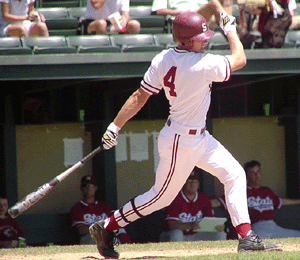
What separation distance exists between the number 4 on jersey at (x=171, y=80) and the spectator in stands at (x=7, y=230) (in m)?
2.97

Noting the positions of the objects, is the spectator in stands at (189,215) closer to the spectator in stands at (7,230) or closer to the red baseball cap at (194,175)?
the red baseball cap at (194,175)

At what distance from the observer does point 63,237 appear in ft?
21.2

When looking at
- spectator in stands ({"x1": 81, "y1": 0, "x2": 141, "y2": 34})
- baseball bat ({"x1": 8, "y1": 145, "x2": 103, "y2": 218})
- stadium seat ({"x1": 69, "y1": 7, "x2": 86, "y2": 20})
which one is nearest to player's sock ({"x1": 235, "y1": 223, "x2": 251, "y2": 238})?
baseball bat ({"x1": 8, "y1": 145, "x2": 103, "y2": 218})

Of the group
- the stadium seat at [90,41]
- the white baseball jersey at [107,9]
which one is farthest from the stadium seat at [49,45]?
the white baseball jersey at [107,9]

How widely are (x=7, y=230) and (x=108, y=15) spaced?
2.71 m

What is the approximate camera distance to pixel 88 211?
6184mm

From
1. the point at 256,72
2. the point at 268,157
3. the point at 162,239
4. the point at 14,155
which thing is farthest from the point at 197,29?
the point at 268,157

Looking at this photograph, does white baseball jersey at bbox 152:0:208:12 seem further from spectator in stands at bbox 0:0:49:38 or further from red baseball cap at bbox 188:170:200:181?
red baseball cap at bbox 188:170:200:181

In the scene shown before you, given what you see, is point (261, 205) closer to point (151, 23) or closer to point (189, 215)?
point (189, 215)

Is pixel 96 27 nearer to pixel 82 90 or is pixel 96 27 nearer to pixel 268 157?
pixel 82 90

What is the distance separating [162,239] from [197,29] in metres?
3.25

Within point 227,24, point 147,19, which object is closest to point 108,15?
point 147,19

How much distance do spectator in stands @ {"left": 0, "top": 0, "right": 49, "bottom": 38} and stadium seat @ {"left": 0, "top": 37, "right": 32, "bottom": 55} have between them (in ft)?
1.34

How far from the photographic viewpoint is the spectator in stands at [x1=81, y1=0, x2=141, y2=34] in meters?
6.57
